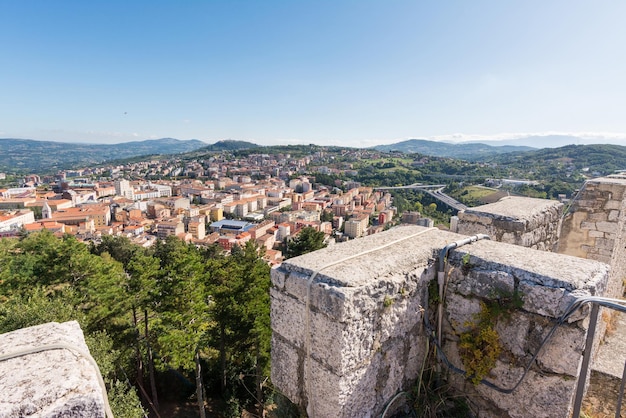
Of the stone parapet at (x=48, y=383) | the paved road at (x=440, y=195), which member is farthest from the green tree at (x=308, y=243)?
the paved road at (x=440, y=195)

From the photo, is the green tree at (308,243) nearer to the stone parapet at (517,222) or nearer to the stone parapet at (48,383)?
the stone parapet at (517,222)

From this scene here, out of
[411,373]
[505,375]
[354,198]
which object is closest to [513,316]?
[505,375]

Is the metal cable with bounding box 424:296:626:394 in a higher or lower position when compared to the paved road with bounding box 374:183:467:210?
higher

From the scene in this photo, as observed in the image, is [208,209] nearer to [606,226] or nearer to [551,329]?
[606,226]

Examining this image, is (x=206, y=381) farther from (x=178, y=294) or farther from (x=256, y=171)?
(x=256, y=171)

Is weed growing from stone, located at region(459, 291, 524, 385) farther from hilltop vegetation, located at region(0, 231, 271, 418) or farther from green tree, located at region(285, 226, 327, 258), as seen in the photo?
green tree, located at region(285, 226, 327, 258)

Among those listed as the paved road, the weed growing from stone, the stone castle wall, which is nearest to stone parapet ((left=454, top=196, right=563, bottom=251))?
the stone castle wall
